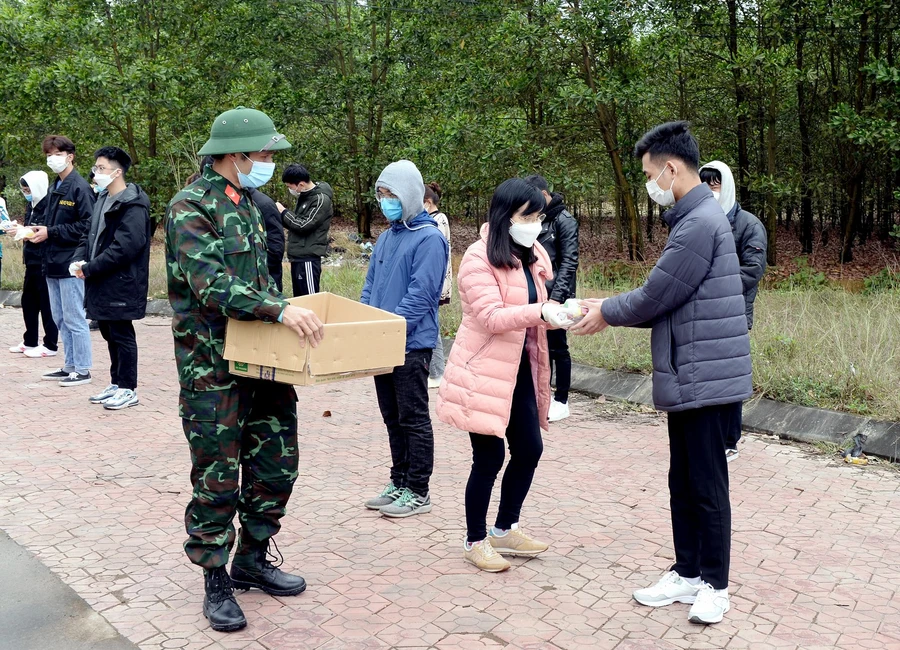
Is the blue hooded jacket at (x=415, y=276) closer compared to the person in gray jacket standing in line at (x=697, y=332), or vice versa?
the person in gray jacket standing in line at (x=697, y=332)

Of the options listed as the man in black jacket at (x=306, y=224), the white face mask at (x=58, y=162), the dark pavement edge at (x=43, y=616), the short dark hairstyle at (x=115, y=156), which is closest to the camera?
the dark pavement edge at (x=43, y=616)


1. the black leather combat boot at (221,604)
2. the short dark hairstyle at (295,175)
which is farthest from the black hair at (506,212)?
the short dark hairstyle at (295,175)

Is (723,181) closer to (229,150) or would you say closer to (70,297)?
(229,150)

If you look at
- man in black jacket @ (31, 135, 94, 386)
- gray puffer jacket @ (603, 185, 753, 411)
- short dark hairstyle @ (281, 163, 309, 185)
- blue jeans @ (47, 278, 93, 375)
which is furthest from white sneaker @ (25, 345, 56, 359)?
gray puffer jacket @ (603, 185, 753, 411)

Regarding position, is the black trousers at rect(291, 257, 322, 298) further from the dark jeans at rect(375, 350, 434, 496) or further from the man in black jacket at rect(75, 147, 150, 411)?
the dark jeans at rect(375, 350, 434, 496)

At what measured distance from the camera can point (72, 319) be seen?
30.5 feet

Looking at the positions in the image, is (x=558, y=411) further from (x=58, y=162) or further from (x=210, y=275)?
(x=58, y=162)

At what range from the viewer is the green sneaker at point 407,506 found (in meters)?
5.55

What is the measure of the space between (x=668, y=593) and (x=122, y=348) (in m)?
5.71

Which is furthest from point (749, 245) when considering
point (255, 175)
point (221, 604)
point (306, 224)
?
point (306, 224)

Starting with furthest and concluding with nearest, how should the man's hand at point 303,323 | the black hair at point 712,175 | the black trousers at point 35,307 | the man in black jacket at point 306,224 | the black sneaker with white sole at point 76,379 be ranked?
the man in black jacket at point 306,224, the black trousers at point 35,307, the black sneaker with white sole at point 76,379, the black hair at point 712,175, the man's hand at point 303,323

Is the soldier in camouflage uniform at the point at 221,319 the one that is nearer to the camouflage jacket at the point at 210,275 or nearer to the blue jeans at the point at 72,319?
the camouflage jacket at the point at 210,275

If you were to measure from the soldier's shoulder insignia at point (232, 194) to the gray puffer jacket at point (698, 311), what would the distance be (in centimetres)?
181

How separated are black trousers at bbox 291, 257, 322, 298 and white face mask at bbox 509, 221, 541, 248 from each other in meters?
6.93
